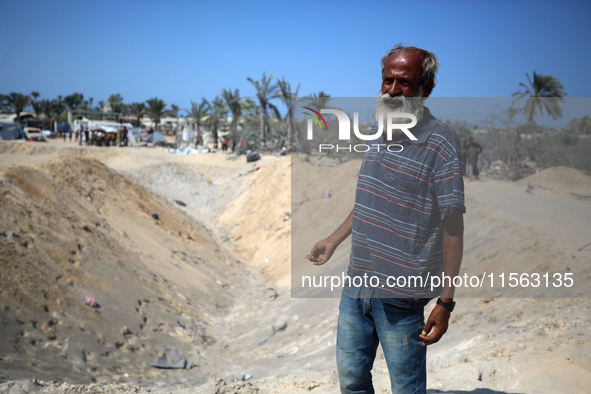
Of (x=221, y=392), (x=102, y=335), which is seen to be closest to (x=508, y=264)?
(x=221, y=392)

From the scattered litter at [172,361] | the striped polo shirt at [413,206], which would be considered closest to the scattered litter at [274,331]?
the scattered litter at [172,361]

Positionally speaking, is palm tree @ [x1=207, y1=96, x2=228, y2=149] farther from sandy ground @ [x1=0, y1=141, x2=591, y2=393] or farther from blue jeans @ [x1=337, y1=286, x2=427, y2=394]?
blue jeans @ [x1=337, y1=286, x2=427, y2=394]

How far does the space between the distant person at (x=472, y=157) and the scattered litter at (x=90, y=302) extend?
25.6 feet

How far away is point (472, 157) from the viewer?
1033 cm

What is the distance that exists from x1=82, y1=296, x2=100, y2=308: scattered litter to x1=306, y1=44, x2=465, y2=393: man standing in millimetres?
5090

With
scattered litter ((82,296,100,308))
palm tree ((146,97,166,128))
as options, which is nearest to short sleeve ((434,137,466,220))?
scattered litter ((82,296,100,308))

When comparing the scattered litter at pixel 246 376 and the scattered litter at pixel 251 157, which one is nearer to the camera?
the scattered litter at pixel 246 376

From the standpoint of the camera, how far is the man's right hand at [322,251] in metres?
2.22

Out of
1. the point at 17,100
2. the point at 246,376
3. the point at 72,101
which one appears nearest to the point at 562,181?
the point at 246,376

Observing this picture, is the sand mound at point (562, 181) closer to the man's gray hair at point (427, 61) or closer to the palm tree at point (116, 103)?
the man's gray hair at point (427, 61)

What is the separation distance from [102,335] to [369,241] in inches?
186

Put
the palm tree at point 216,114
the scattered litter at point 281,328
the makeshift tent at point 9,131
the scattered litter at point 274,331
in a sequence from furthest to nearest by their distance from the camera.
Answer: the palm tree at point 216,114 < the makeshift tent at point 9,131 < the scattered litter at point 281,328 < the scattered litter at point 274,331

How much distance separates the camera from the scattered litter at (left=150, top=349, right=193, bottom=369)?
5477 mm

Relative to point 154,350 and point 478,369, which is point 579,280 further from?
point 154,350
